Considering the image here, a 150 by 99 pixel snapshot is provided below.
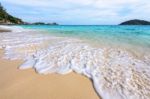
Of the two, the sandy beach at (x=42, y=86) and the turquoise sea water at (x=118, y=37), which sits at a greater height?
the sandy beach at (x=42, y=86)

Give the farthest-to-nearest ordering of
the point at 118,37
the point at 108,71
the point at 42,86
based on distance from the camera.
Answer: the point at 118,37 < the point at 108,71 < the point at 42,86

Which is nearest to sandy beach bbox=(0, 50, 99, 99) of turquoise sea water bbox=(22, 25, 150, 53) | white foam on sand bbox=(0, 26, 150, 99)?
white foam on sand bbox=(0, 26, 150, 99)

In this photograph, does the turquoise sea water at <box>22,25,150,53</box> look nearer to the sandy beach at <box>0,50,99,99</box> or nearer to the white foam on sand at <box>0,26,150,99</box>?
the white foam on sand at <box>0,26,150,99</box>

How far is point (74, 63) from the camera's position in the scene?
4930 mm

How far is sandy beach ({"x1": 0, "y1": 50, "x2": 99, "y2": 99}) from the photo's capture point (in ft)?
9.80

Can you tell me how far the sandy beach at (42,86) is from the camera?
2.99 meters

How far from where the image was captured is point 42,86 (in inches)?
132

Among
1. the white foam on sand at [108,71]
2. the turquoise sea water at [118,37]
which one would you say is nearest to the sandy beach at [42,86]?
the white foam on sand at [108,71]

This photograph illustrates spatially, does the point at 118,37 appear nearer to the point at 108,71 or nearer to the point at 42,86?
the point at 108,71

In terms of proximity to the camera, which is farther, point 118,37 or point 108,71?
point 118,37

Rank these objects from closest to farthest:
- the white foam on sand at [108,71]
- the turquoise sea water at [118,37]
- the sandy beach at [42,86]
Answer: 1. the sandy beach at [42,86]
2. the white foam on sand at [108,71]
3. the turquoise sea water at [118,37]

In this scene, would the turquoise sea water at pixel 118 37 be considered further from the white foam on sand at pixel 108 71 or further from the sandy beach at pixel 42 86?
the sandy beach at pixel 42 86

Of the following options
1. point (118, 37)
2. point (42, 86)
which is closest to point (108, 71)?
point (42, 86)

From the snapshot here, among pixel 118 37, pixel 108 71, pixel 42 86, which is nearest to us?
pixel 42 86
